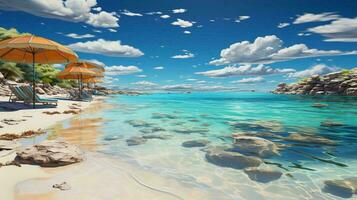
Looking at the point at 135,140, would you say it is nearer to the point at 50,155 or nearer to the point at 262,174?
the point at 50,155

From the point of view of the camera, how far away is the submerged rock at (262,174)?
4377mm

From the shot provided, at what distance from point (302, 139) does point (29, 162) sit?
7732mm

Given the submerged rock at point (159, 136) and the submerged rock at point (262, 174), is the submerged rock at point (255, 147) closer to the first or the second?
the submerged rock at point (262, 174)

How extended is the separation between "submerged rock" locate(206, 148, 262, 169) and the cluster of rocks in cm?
7512

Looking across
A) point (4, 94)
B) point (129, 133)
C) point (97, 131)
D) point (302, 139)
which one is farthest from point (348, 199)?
point (4, 94)

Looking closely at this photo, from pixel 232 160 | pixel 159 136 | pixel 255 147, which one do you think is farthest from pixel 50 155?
pixel 255 147

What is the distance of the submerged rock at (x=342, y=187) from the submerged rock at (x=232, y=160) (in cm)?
132

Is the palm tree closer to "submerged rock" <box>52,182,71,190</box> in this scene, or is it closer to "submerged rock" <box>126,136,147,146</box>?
"submerged rock" <box>126,136,147,146</box>

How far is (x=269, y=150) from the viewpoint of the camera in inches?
247

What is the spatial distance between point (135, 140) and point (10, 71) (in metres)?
31.3

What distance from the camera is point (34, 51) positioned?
1443cm

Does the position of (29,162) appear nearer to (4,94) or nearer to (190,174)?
(190,174)

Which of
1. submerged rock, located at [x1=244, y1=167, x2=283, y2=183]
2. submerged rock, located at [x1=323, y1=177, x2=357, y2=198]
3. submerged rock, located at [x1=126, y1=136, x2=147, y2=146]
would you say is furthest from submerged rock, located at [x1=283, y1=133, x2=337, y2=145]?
submerged rock, located at [x1=126, y1=136, x2=147, y2=146]

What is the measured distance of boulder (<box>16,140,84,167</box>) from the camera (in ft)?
14.5
